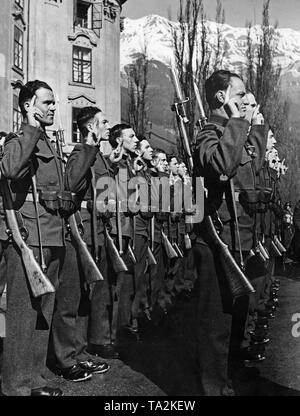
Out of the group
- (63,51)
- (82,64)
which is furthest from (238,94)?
(63,51)

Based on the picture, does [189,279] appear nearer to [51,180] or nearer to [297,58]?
[297,58]

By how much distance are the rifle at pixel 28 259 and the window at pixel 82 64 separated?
35.1 ft

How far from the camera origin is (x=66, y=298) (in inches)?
170

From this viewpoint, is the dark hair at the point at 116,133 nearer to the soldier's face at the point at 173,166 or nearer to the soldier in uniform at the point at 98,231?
the soldier in uniform at the point at 98,231

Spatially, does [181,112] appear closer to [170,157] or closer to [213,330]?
[213,330]

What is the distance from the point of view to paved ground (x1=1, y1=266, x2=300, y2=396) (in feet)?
11.9

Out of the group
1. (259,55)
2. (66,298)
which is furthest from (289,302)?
(66,298)

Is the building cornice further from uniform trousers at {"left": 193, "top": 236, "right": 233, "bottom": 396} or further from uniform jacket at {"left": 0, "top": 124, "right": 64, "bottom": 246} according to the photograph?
uniform trousers at {"left": 193, "top": 236, "right": 233, "bottom": 396}

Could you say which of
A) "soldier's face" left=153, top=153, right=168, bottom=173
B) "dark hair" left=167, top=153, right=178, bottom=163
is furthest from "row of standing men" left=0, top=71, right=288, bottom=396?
"dark hair" left=167, top=153, right=178, bottom=163

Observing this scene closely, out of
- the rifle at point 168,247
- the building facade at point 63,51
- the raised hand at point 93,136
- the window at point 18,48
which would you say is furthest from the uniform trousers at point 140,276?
the window at point 18,48

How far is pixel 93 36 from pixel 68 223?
41.7 feet

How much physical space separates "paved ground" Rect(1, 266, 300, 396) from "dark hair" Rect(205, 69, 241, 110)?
1176 millimetres

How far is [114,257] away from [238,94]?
74.6 inches

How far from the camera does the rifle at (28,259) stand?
10.9 ft
